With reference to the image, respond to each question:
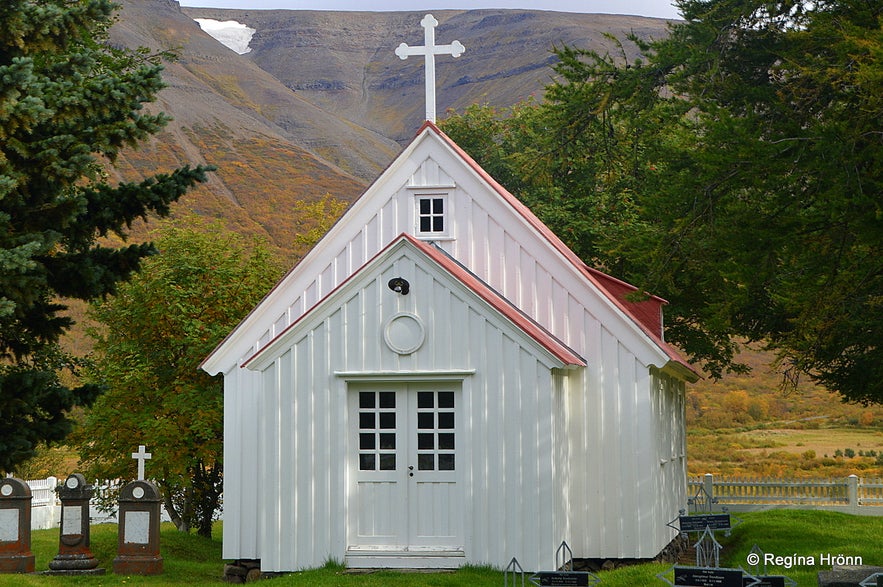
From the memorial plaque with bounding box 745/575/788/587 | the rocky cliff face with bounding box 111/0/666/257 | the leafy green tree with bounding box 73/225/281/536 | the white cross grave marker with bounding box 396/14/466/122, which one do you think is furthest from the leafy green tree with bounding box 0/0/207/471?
the rocky cliff face with bounding box 111/0/666/257

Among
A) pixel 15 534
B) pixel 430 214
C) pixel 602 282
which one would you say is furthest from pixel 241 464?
pixel 602 282

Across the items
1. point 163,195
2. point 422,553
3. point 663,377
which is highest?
point 163,195

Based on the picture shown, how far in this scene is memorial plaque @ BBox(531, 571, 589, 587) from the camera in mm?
10781

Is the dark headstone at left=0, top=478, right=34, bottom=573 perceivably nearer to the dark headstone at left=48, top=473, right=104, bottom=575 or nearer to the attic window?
the dark headstone at left=48, top=473, right=104, bottom=575

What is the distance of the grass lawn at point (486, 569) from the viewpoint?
1345 centimetres

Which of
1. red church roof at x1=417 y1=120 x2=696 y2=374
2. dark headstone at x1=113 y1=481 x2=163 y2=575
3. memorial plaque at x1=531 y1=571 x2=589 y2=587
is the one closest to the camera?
memorial plaque at x1=531 y1=571 x2=589 y2=587

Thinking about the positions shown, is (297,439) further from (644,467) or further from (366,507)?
(644,467)

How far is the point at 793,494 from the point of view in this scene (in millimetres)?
29625

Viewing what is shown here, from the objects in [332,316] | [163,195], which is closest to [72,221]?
[163,195]

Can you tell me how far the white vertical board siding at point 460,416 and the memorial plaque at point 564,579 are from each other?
2.94m

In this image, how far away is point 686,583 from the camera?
9820 mm

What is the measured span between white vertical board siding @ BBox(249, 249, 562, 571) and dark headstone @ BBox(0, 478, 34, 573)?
5920mm

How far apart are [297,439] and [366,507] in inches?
49.7

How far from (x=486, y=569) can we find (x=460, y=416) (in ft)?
6.41
